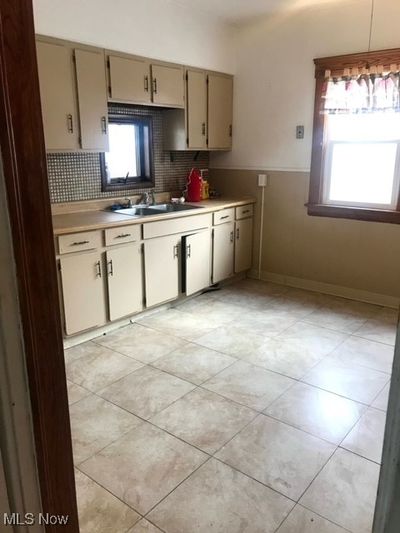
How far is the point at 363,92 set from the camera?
11.7ft

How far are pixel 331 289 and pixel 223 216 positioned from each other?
134 centimetres

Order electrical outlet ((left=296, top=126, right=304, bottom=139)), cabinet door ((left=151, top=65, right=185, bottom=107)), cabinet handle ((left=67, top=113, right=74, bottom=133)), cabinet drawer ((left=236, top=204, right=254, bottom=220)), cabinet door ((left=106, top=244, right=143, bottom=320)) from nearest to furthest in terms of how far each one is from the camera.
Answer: cabinet handle ((left=67, top=113, right=74, bottom=133))
cabinet door ((left=106, top=244, right=143, bottom=320))
cabinet door ((left=151, top=65, right=185, bottom=107))
electrical outlet ((left=296, top=126, right=304, bottom=139))
cabinet drawer ((left=236, top=204, right=254, bottom=220))

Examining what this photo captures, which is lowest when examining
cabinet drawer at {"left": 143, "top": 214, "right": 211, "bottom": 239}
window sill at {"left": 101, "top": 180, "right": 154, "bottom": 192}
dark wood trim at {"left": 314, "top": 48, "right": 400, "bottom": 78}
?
cabinet drawer at {"left": 143, "top": 214, "right": 211, "bottom": 239}

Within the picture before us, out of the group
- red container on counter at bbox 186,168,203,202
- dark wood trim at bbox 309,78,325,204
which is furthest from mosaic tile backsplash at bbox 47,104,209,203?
dark wood trim at bbox 309,78,325,204

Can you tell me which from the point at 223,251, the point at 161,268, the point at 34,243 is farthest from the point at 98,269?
the point at 34,243

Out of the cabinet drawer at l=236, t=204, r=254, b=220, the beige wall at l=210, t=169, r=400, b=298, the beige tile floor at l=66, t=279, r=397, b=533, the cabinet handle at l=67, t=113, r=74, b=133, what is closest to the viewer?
the beige tile floor at l=66, t=279, r=397, b=533

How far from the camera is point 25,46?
0.84 meters

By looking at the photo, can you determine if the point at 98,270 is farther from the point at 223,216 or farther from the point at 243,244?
the point at 243,244

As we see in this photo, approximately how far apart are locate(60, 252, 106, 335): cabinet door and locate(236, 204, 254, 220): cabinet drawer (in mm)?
1808

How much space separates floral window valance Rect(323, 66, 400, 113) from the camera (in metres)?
3.44

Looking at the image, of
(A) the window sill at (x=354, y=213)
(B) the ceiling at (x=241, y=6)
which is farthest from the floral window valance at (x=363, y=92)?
(A) the window sill at (x=354, y=213)

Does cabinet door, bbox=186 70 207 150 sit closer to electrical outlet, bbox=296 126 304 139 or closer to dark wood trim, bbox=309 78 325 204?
electrical outlet, bbox=296 126 304 139

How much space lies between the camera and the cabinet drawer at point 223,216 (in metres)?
4.09

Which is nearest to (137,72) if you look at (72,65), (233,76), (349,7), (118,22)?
(118,22)
